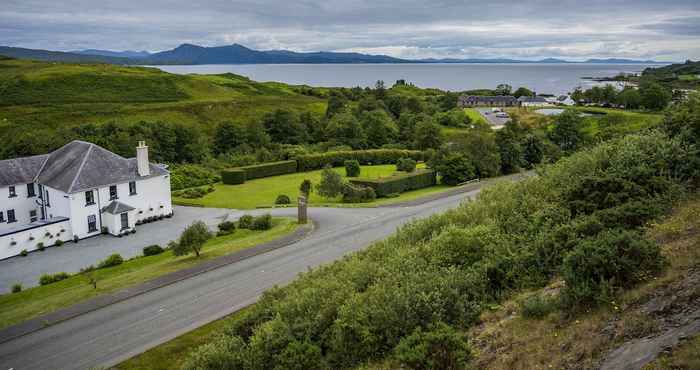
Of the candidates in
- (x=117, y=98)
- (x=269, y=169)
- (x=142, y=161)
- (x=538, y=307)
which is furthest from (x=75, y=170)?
(x=117, y=98)

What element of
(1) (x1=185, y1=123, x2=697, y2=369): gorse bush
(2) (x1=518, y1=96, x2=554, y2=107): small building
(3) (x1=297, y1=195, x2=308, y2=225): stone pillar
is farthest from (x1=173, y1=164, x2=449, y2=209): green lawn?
(2) (x1=518, y1=96, x2=554, y2=107): small building

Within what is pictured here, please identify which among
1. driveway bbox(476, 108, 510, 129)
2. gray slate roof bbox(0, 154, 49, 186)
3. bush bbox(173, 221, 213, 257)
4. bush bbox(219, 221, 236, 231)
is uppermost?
driveway bbox(476, 108, 510, 129)

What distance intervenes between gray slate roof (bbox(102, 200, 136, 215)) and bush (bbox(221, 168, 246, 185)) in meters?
16.8

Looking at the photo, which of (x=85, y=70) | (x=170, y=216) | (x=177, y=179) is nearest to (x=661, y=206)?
(x=170, y=216)

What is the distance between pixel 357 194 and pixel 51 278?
23202 mm

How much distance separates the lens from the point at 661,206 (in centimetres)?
1340

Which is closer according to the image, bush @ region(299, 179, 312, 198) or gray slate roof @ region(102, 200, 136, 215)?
gray slate roof @ region(102, 200, 136, 215)

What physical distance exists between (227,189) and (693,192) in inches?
1620

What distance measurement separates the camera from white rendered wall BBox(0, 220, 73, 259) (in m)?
29.3

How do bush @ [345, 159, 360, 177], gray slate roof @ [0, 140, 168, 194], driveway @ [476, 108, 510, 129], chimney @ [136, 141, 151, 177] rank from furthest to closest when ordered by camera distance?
1. driveway @ [476, 108, 510, 129]
2. bush @ [345, 159, 360, 177]
3. chimney @ [136, 141, 151, 177]
4. gray slate roof @ [0, 140, 168, 194]

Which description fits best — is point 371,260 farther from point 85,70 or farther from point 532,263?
point 85,70

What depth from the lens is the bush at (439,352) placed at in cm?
885

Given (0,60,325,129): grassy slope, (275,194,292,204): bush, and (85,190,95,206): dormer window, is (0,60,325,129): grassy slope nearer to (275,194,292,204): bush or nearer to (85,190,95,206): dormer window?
(275,194,292,204): bush

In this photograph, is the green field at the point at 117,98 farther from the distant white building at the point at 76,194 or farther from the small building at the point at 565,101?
the small building at the point at 565,101
